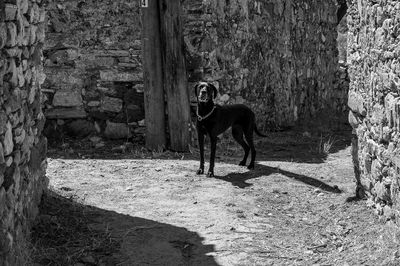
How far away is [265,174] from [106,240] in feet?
9.77

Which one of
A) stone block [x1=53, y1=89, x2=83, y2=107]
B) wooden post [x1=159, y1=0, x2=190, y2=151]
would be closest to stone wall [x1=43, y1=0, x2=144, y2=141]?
stone block [x1=53, y1=89, x2=83, y2=107]

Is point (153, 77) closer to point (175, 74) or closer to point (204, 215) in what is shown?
point (175, 74)

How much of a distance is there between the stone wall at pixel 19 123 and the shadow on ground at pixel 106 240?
0.61 feet

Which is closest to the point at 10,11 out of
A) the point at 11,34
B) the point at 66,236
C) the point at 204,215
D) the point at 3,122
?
the point at 11,34

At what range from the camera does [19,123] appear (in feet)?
15.2

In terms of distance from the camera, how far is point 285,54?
1180 centimetres

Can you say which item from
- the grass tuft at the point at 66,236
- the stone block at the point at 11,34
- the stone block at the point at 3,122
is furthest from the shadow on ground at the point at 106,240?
the stone block at the point at 11,34

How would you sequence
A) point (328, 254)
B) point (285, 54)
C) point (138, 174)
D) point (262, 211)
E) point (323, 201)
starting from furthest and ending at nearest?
point (285, 54), point (138, 174), point (323, 201), point (262, 211), point (328, 254)

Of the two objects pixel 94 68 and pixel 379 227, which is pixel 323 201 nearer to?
pixel 379 227

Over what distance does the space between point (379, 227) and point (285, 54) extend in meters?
7.01

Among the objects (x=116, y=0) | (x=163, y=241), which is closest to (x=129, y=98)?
(x=116, y=0)

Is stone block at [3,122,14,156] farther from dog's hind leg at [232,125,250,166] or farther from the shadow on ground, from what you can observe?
dog's hind leg at [232,125,250,166]

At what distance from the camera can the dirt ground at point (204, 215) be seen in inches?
192

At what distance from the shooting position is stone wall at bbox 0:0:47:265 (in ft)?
13.4
